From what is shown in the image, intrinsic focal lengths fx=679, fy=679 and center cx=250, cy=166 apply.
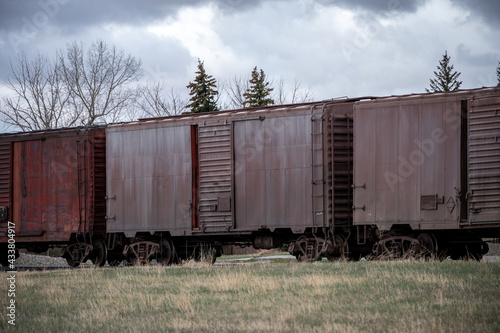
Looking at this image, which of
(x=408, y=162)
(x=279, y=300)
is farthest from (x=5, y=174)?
(x=279, y=300)

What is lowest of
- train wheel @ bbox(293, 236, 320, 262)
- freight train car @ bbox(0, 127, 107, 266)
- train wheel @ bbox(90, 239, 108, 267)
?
train wheel @ bbox(90, 239, 108, 267)

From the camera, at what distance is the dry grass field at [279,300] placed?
918 centimetres

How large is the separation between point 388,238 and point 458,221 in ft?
6.16

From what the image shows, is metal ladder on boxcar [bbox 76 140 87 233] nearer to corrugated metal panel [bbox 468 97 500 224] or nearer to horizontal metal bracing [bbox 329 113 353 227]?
horizontal metal bracing [bbox 329 113 353 227]

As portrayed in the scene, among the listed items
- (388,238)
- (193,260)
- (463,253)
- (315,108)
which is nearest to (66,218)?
(193,260)

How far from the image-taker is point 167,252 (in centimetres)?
2039

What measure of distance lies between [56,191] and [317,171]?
899 cm

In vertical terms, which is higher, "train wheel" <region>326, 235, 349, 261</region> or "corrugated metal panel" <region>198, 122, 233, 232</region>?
"corrugated metal panel" <region>198, 122, 233, 232</region>

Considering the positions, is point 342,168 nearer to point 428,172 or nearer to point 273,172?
point 273,172

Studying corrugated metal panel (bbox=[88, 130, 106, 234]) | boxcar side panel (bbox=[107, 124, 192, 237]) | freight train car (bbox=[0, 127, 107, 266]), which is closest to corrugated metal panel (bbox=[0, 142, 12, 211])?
freight train car (bbox=[0, 127, 107, 266])

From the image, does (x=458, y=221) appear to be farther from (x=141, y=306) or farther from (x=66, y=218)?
(x=66, y=218)

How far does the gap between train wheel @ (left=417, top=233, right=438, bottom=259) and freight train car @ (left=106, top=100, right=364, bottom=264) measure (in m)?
1.67

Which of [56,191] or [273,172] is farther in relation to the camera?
[56,191]

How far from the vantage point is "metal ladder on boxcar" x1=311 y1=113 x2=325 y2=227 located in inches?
688
